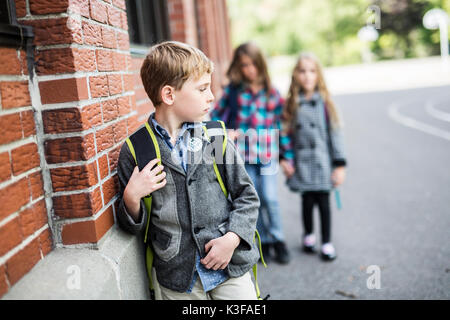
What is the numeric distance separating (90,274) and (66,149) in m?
0.48

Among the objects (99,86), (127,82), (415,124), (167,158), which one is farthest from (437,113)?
(99,86)

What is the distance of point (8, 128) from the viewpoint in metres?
1.48

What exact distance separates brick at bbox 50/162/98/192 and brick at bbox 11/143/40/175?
0.28 feet

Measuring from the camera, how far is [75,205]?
1.71 m

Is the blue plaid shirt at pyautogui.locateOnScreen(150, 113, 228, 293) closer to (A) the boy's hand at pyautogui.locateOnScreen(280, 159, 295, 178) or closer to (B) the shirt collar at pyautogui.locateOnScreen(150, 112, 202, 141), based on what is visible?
(B) the shirt collar at pyautogui.locateOnScreen(150, 112, 202, 141)

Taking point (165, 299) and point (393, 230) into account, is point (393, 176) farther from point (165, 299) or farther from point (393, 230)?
point (165, 299)

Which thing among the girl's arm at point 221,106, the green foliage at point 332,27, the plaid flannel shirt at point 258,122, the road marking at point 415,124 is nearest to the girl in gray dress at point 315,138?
the plaid flannel shirt at point 258,122

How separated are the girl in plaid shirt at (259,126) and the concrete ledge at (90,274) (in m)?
1.89

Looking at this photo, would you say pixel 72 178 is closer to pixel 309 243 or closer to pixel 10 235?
pixel 10 235

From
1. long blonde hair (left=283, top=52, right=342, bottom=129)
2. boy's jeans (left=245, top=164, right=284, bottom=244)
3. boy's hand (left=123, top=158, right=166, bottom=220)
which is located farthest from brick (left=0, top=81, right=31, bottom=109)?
long blonde hair (left=283, top=52, right=342, bottom=129)

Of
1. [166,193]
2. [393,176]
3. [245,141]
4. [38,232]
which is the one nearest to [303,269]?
[245,141]

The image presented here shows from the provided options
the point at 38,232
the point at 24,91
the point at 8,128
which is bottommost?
the point at 38,232

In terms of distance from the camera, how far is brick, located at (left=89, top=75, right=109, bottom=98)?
1.77 m
